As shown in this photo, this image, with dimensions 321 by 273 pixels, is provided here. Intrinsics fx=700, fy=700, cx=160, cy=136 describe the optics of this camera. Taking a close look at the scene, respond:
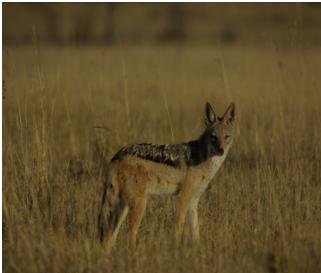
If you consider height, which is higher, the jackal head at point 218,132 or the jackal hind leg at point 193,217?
the jackal head at point 218,132

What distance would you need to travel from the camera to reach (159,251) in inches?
246

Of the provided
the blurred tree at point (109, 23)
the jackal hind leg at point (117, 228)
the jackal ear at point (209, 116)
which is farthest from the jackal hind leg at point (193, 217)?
the blurred tree at point (109, 23)

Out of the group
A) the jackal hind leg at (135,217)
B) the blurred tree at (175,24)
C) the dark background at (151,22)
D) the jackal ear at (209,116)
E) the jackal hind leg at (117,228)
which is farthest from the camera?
the blurred tree at (175,24)

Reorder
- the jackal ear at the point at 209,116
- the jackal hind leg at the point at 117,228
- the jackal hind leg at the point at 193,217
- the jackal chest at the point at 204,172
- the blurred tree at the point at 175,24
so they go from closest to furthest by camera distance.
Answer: the jackal hind leg at the point at 117,228, the jackal hind leg at the point at 193,217, the jackal chest at the point at 204,172, the jackal ear at the point at 209,116, the blurred tree at the point at 175,24

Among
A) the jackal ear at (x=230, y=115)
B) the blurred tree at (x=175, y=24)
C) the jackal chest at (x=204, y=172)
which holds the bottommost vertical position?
the jackal chest at (x=204, y=172)

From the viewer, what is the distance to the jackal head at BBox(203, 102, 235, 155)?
291 inches

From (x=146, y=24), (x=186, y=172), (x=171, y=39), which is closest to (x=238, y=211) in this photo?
(x=186, y=172)

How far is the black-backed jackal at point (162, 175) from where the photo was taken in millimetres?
6707

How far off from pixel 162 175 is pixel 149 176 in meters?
0.20

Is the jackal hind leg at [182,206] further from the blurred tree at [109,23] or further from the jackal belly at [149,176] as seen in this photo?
the blurred tree at [109,23]

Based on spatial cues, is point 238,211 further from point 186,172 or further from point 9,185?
point 9,185

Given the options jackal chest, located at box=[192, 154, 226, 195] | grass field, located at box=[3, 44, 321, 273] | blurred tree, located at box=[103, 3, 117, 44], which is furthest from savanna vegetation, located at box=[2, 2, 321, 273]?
blurred tree, located at box=[103, 3, 117, 44]

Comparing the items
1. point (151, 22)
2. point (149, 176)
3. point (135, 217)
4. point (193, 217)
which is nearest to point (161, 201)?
point (193, 217)

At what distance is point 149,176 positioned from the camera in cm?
690
